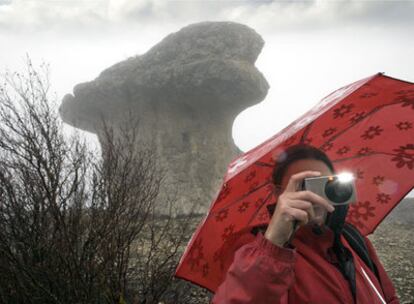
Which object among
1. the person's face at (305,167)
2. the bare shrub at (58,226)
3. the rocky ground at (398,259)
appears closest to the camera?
the person's face at (305,167)

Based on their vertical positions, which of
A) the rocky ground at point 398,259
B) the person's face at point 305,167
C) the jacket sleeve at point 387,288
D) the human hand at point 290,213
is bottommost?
the rocky ground at point 398,259

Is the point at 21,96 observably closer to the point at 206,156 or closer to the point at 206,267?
the point at 206,267

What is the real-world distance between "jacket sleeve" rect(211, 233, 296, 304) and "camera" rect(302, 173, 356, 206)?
208mm

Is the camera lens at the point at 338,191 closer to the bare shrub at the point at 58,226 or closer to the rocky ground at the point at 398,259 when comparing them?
the bare shrub at the point at 58,226

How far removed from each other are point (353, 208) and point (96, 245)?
6.59 feet

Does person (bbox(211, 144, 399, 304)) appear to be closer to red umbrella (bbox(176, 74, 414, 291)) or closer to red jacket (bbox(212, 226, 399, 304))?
red jacket (bbox(212, 226, 399, 304))

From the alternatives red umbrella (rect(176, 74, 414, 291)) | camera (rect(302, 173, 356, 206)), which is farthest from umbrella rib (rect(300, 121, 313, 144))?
camera (rect(302, 173, 356, 206))

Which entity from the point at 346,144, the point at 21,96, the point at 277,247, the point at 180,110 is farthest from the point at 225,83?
the point at 277,247

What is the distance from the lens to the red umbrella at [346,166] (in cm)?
155

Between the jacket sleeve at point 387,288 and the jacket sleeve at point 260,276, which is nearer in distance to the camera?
the jacket sleeve at point 260,276

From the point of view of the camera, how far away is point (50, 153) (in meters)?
3.03

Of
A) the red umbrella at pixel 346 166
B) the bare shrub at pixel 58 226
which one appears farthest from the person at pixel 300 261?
the bare shrub at pixel 58 226

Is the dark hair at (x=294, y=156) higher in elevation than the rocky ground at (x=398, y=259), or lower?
higher

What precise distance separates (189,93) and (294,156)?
13599 millimetres
